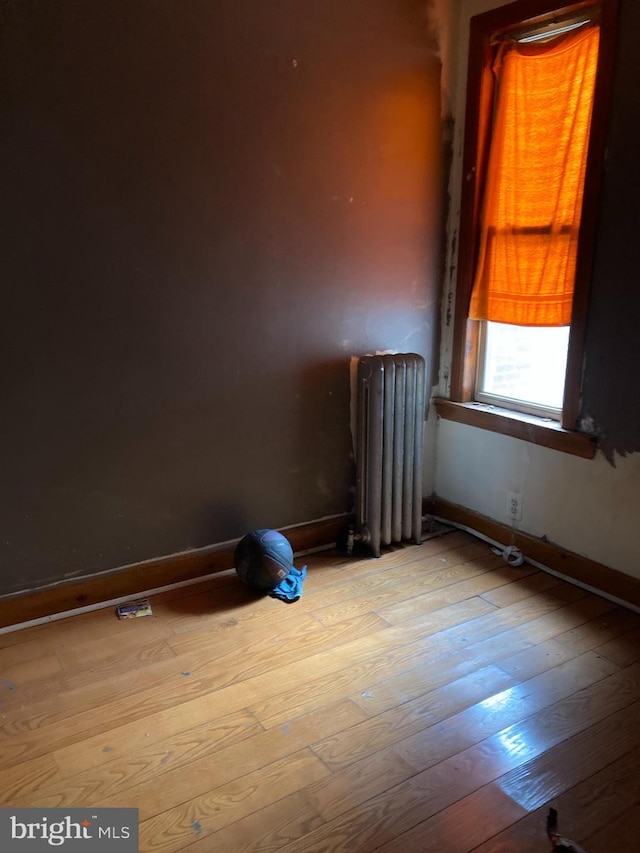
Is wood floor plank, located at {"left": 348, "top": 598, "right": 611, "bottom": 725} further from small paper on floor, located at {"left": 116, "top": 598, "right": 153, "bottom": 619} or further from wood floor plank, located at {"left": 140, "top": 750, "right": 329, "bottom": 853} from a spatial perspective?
small paper on floor, located at {"left": 116, "top": 598, "right": 153, "bottom": 619}

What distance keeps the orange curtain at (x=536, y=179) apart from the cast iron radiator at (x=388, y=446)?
0.55 m

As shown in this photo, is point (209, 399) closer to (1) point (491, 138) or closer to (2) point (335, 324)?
(2) point (335, 324)

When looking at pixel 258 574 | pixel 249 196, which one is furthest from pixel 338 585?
pixel 249 196

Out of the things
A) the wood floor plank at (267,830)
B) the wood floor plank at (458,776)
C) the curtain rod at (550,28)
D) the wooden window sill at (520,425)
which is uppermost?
the curtain rod at (550,28)

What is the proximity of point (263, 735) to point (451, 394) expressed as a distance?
1967 millimetres

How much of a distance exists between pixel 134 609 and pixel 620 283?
2.27 meters

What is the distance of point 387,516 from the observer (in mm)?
3070

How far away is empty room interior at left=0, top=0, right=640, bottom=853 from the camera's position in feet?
5.98

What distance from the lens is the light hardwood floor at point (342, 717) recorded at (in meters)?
1.66

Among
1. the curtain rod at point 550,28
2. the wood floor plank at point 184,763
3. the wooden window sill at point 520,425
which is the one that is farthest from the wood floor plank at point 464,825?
the curtain rod at point 550,28

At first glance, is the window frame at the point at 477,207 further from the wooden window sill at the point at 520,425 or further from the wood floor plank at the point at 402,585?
the wood floor plank at the point at 402,585

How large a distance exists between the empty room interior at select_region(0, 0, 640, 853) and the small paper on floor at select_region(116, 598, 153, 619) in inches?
0.5

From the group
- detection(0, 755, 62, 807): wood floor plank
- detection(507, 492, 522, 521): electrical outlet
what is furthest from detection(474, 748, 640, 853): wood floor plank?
detection(507, 492, 522, 521): electrical outlet

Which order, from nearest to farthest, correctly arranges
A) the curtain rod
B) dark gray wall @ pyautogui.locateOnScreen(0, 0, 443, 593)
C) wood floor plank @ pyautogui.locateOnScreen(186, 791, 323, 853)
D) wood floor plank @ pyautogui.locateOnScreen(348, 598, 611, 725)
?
wood floor plank @ pyautogui.locateOnScreen(186, 791, 323, 853), wood floor plank @ pyautogui.locateOnScreen(348, 598, 611, 725), dark gray wall @ pyautogui.locateOnScreen(0, 0, 443, 593), the curtain rod
